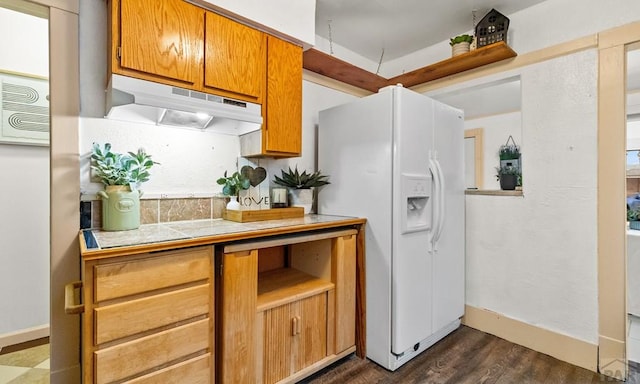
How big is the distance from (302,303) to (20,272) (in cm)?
207

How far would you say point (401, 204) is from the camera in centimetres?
179

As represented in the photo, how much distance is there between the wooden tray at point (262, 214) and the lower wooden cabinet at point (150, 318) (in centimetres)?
48

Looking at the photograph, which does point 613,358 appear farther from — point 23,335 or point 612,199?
point 23,335

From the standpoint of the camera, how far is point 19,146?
82.7 inches

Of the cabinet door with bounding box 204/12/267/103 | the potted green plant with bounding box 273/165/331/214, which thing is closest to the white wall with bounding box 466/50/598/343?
the potted green plant with bounding box 273/165/331/214

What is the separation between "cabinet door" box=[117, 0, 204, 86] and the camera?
4.40 ft

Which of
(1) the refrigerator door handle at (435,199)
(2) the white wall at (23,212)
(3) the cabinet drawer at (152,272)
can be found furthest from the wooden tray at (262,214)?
(2) the white wall at (23,212)

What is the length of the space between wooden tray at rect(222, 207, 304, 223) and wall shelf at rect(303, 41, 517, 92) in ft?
3.77

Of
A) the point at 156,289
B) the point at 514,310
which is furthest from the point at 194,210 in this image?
the point at 514,310

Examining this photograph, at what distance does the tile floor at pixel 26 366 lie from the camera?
1.67m

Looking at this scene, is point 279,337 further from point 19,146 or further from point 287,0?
point 19,146

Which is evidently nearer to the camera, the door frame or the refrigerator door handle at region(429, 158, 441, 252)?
the door frame

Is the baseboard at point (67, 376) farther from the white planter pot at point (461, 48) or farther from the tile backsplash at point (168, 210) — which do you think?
the white planter pot at point (461, 48)

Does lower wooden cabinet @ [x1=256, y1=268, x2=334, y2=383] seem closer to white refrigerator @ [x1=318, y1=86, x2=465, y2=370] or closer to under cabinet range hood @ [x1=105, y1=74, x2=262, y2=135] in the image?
white refrigerator @ [x1=318, y1=86, x2=465, y2=370]
